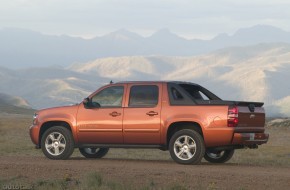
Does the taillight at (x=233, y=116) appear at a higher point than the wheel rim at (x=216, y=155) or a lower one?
higher

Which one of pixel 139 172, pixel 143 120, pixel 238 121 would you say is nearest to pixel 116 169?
pixel 139 172

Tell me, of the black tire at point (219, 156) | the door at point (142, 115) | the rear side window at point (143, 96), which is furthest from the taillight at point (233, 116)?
the black tire at point (219, 156)

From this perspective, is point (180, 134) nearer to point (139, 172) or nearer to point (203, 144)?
point (203, 144)

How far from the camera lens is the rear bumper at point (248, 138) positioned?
540 inches

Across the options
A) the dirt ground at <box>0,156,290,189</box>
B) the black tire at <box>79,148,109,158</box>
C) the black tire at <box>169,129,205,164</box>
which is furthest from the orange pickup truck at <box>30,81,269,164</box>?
the black tire at <box>79,148,109,158</box>

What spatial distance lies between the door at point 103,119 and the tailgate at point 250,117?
106 inches

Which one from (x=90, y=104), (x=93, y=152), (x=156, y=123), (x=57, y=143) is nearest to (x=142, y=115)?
(x=156, y=123)

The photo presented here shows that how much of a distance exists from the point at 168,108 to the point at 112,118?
136cm

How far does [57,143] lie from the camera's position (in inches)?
614

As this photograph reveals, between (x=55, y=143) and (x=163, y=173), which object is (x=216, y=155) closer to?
(x=163, y=173)

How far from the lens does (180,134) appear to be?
14117mm

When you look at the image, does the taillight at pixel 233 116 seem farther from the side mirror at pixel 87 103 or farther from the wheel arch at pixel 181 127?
the side mirror at pixel 87 103

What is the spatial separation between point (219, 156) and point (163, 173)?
11.8ft

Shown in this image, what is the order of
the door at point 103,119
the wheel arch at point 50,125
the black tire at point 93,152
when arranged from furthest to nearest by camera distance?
the black tire at point 93,152
the wheel arch at point 50,125
the door at point 103,119
